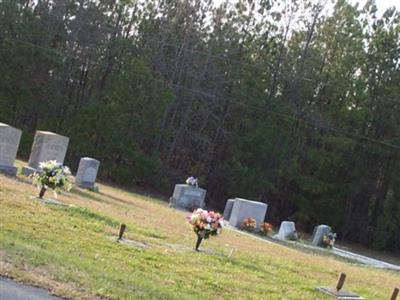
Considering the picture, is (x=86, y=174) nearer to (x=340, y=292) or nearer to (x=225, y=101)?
(x=340, y=292)

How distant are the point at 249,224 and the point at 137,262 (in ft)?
35.7

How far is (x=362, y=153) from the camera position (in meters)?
35.4

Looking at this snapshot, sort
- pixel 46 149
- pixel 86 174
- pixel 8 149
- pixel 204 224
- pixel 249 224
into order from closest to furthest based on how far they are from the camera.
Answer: pixel 204 224, pixel 8 149, pixel 46 149, pixel 249 224, pixel 86 174

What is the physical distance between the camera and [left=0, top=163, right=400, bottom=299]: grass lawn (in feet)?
21.8

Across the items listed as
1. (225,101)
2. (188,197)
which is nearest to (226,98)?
(225,101)

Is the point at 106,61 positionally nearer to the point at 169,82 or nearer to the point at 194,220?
the point at 169,82

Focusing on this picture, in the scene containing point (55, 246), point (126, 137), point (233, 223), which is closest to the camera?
point (55, 246)

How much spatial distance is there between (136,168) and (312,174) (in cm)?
956

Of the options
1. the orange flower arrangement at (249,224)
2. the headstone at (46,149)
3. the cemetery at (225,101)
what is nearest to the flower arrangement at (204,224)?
the orange flower arrangement at (249,224)

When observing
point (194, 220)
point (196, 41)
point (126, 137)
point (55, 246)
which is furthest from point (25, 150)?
point (55, 246)

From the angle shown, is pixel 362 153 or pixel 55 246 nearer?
pixel 55 246

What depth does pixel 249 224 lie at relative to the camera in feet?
63.7

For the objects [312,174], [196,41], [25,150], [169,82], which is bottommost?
[25,150]

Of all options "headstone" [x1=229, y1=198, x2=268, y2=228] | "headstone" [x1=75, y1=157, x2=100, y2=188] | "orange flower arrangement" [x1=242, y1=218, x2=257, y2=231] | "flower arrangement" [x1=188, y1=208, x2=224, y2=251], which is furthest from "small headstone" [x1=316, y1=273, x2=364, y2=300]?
"headstone" [x1=75, y1=157, x2=100, y2=188]
